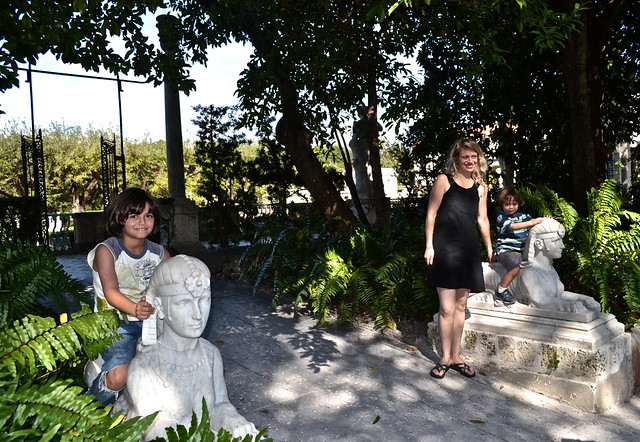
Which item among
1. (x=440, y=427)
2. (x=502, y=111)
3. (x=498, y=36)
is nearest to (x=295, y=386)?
(x=440, y=427)

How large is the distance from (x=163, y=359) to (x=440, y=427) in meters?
2.39

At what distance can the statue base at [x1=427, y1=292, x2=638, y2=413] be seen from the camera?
14.9 feet

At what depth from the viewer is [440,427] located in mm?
4039

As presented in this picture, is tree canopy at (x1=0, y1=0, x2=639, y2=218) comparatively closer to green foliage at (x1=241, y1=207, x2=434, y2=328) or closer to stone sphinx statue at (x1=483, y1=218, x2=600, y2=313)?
green foliage at (x1=241, y1=207, x2=434, y2=328)

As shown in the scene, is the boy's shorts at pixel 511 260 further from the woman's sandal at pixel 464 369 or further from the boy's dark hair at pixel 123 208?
the boy's dark hair at pixel 123 208

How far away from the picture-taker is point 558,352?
4.72 meters

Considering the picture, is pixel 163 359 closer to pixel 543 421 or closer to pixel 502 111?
pixel 543 421

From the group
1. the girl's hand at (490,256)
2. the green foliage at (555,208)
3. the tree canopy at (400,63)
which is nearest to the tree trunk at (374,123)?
the tree canopy at (400,63)

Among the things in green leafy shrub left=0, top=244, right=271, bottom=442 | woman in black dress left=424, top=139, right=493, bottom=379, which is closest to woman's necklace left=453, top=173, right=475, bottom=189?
woman in black dress left=424, top=139, right=493, bottom=379

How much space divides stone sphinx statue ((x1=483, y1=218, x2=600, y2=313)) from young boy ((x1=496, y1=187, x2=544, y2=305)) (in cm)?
8

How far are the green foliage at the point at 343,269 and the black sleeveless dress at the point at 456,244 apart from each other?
1.29 meters

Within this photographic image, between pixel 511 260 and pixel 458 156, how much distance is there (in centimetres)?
116

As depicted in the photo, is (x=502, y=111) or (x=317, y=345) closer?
(x=317, y=345)

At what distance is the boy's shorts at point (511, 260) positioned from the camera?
5.15m
